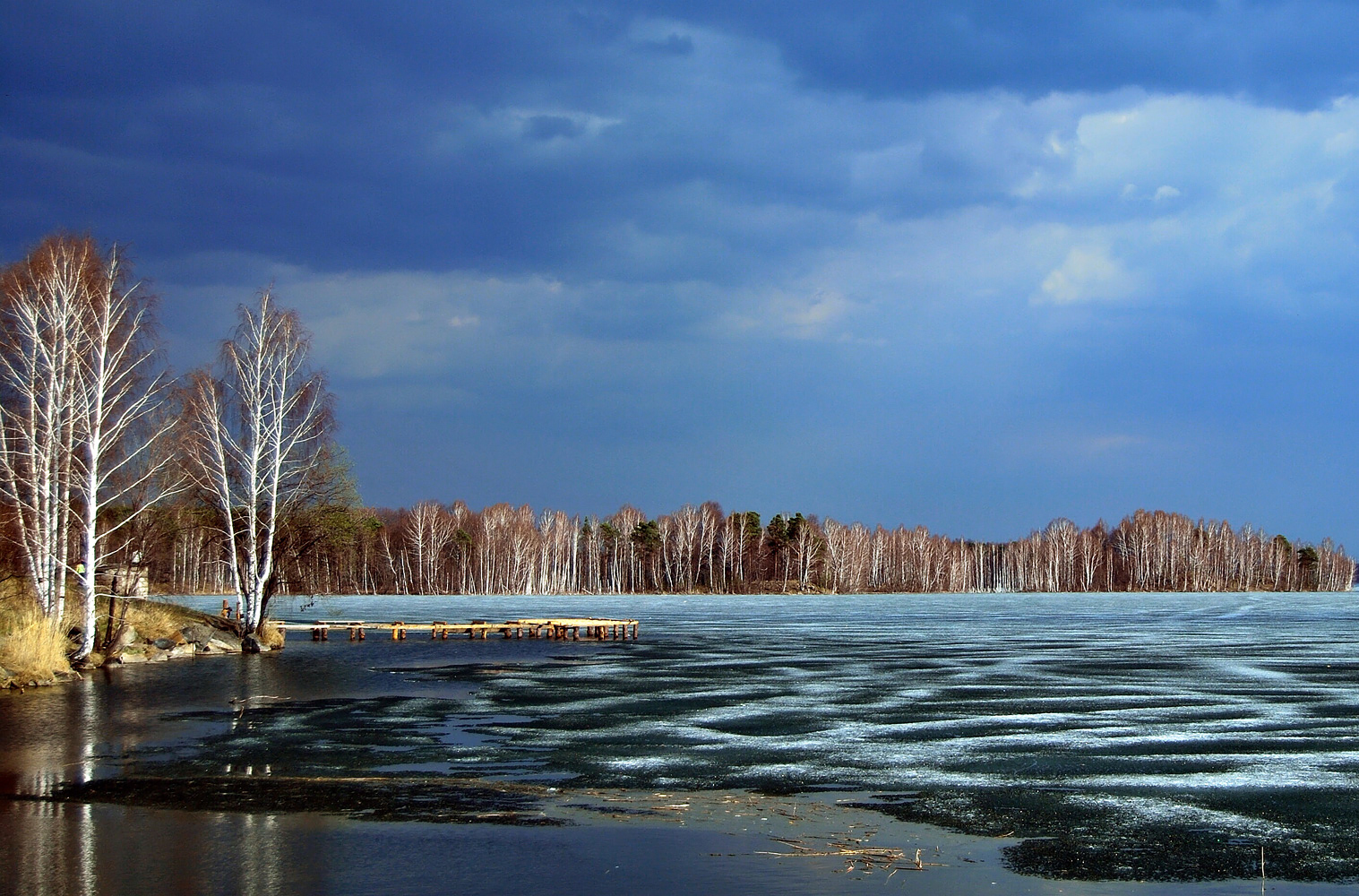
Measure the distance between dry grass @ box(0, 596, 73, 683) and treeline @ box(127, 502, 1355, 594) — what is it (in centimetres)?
7714

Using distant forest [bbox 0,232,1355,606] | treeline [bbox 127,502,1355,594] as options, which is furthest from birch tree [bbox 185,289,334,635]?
treeline [bbox 127,502,1355,594]

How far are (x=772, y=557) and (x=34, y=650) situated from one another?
447 feet

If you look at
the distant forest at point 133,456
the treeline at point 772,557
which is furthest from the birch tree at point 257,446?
the treeline at point 772,557

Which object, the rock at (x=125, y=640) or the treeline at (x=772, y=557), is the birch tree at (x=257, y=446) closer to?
the rock at (x=125, y=640)

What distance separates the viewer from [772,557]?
520 feet

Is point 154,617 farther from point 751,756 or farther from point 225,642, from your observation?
point 751,756

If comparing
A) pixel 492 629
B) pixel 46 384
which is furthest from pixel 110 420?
pixel 492 629

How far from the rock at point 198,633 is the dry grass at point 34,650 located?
814cm

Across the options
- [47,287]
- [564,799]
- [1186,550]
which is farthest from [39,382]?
[1186,550]

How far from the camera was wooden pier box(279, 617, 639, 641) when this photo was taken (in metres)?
46.4

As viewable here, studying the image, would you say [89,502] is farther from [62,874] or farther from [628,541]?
[628,541]

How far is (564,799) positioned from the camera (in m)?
12.9

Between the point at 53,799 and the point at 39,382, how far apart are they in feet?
73.6

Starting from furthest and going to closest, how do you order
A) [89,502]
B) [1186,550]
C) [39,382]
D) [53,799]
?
[1186,550]
[39,382]
[89,502]
[53,799]
